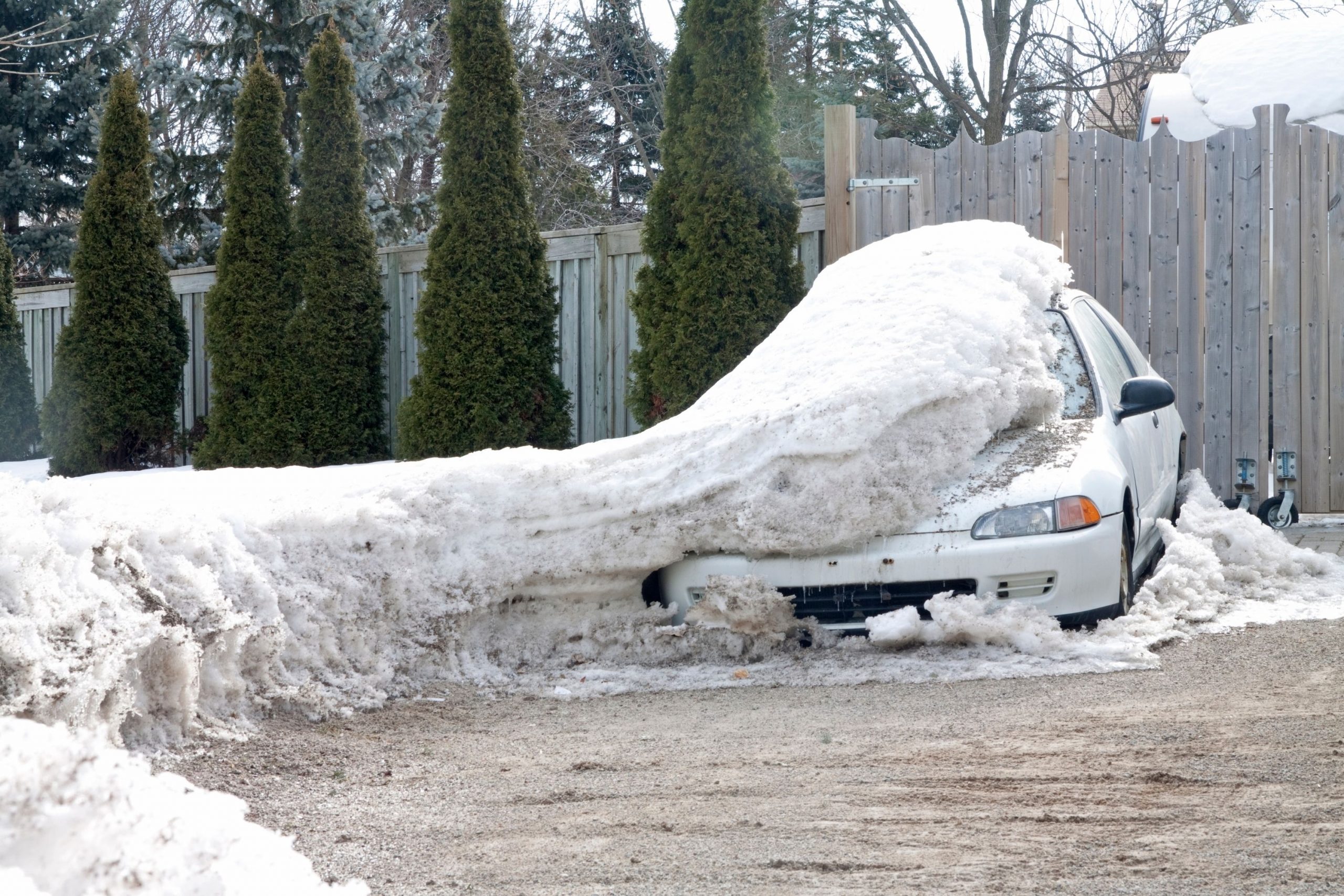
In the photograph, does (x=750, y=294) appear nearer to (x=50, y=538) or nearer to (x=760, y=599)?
(x=760, y=599)

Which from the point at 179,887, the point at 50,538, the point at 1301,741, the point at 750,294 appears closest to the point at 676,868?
the point at 179,887

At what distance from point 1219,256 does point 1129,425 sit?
3.27 metres

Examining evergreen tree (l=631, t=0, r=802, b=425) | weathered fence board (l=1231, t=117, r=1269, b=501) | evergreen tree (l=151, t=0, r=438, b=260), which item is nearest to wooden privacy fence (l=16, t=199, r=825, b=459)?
evergreen tree (l=631, t=0, r=802, b=425)

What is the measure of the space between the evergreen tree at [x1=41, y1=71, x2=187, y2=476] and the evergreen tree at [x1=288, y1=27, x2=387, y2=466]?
7.25ft

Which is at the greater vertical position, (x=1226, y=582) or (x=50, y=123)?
(x=50, y=123)

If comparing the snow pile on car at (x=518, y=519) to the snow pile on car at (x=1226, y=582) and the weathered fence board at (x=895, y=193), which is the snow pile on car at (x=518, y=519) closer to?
the snow pile on car at (x=1226, y=582)

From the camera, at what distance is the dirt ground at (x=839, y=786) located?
2676 millimetres

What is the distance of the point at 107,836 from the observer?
1923 mm

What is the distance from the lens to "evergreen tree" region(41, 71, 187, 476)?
13219 millimetres

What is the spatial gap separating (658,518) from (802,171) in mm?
21165

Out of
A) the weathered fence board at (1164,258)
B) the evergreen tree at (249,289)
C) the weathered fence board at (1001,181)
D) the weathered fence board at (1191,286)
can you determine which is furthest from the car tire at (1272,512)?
the evergreen tree at (249,289)

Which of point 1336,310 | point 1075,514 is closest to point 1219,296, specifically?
point 1336,310

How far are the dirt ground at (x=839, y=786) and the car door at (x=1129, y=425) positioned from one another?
47.9 inches

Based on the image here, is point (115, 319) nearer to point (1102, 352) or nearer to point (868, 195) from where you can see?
point (868, 195)
